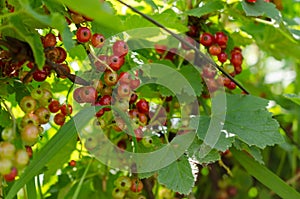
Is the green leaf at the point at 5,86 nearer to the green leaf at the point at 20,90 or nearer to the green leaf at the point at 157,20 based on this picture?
the green leaf at the point at 20,90

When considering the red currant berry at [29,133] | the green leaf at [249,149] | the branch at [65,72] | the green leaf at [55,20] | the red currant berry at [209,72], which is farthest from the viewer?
the red currant berry at [209,72]

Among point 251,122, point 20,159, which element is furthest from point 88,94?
point 251,122

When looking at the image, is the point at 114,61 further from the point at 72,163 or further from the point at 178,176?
the point at 72,163

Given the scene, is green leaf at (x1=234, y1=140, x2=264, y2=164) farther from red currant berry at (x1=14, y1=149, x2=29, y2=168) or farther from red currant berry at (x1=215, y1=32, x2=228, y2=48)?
red currant berry at (x1=14, y1=149, x2=29, y2=168)

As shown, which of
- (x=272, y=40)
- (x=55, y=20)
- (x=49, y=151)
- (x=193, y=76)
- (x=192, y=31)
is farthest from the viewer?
(x=272, y=40)

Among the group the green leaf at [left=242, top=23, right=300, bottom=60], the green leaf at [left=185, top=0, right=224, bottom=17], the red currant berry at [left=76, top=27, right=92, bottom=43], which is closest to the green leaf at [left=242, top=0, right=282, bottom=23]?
the green leaf at [left=185, top=0, right=224, bottom=17]

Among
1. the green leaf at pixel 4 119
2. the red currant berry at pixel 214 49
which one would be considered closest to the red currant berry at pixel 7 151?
the green leaf at pixel 4 119

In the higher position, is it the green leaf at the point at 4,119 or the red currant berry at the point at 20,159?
the red currant berry at the point at 20,159
